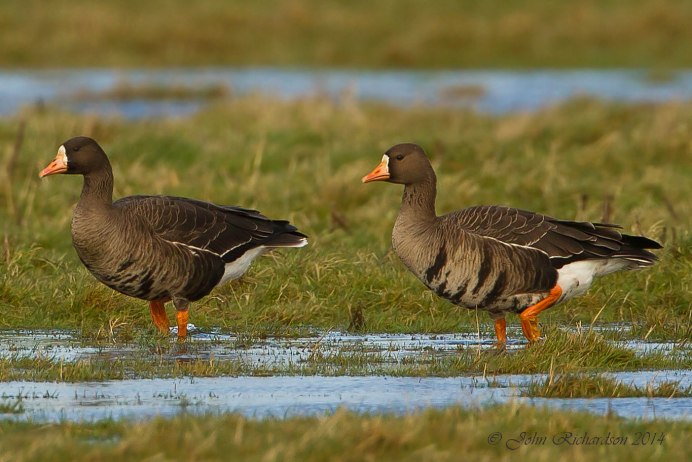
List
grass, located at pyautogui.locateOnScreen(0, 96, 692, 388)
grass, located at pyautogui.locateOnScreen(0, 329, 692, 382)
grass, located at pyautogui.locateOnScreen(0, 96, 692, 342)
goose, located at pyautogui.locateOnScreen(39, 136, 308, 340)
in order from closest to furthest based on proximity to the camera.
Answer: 1. grass, located at pyautogui.locateOnScreen(0, 329, 692, 382)
2. grass, located at pyautogui.locateOnScreen(0, 96, 692, 388)
3. goose, located at pyautogui.locateOnScreen(39, 136, 308, 340)
4. grass, located at pyautogui.locateOnScreen(0, 96, 692, 342)

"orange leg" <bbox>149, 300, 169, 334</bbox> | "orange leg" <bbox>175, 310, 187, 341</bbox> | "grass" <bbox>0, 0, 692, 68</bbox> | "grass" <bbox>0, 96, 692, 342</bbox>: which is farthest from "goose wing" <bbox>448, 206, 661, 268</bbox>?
"grass" <bbox>0, 0, 692, 68</bbox>

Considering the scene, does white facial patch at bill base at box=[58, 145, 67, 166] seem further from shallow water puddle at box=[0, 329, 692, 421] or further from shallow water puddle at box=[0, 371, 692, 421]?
shallow water puddle at box=[0, 371, 692, 421]

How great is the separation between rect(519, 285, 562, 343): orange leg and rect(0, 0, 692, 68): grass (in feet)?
86.6

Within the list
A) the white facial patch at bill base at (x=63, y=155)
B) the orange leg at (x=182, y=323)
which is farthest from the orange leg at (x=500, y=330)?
the white facial patch at bill base at (x=63, y=155)

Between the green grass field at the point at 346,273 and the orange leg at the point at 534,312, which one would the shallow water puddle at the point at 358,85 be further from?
the orange leg at the point at 534,312

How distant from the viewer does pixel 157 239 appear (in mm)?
10250

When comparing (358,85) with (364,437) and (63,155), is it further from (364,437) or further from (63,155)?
(364,437)

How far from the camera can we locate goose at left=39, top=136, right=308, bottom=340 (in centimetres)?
998

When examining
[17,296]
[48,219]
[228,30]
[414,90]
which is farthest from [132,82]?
[17,296]

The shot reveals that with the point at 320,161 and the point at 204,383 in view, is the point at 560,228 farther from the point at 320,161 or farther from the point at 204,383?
the point at 320,161

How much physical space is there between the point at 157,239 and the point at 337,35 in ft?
92.4

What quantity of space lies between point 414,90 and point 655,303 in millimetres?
19217

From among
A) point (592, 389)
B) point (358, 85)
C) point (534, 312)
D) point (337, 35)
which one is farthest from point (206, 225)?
point (337, 35)

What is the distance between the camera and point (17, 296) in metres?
10.8
